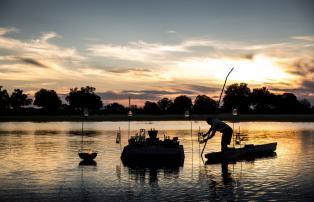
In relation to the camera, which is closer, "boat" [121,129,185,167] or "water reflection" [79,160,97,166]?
"water reflection" [79,160,97,166]

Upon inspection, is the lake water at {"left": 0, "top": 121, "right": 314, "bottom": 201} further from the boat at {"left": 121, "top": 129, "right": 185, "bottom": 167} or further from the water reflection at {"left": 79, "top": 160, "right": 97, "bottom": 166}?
the boat at {"left": 121, "top": 129, "right": 185, "bottom": 167}

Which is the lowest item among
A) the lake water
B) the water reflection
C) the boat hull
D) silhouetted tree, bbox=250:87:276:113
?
the lake water

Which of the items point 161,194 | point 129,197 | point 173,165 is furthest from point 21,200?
point 173,165

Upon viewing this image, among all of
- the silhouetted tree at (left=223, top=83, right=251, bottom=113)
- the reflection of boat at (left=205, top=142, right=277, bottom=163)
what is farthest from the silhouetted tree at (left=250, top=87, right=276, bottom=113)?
the reflection of boat at (left=205, top=142, right=277, bottom=163)

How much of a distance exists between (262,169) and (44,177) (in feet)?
41.9

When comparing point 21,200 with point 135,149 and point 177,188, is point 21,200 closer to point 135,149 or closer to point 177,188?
point 177,188

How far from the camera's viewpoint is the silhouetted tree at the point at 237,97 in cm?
18600

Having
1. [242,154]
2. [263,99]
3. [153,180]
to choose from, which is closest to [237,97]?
[263,99]

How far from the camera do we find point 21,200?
18.1 meters

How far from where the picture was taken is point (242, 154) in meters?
33.9

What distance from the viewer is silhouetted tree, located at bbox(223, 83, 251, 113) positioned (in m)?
186

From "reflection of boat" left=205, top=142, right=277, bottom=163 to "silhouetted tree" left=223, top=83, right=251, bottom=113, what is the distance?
146m

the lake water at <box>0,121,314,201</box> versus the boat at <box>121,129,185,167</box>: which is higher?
the boat at <box>121,129,185,167</box>

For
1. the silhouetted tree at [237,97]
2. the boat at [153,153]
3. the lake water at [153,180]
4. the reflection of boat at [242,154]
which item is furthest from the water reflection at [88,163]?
the silhouetted tree at [237,97]
